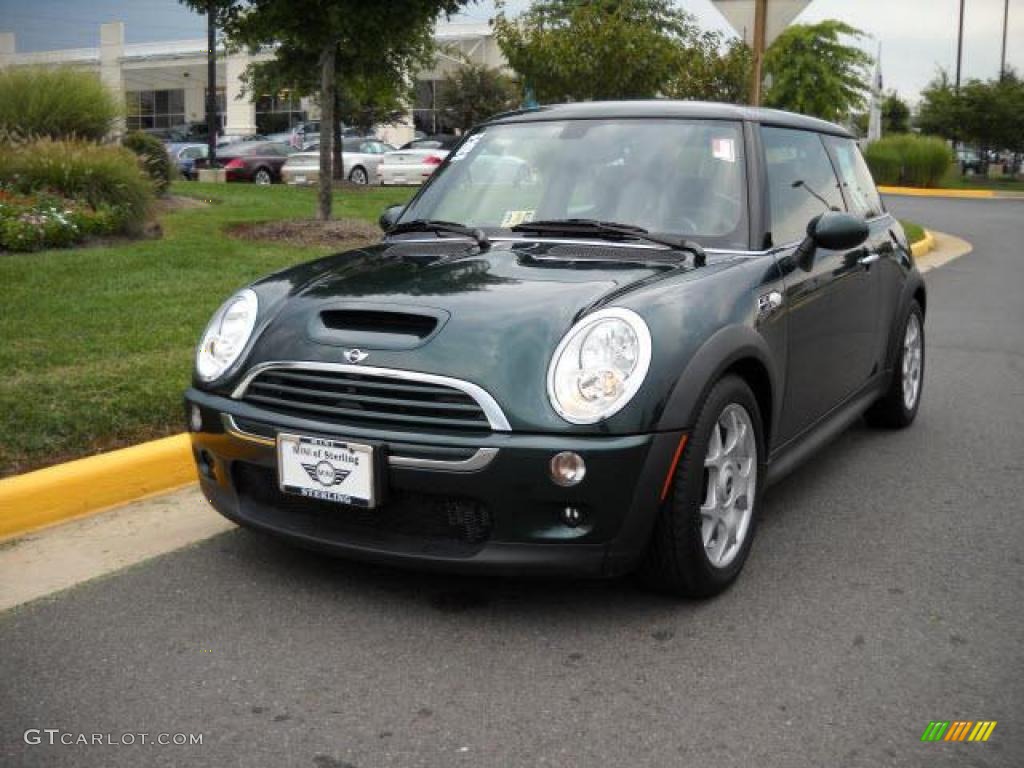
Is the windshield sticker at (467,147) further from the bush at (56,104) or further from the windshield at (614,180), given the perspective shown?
the bush at (56,104)

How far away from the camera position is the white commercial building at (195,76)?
49.2m

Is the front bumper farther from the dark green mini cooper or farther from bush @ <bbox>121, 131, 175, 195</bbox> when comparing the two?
bush @ <bbox>121, 131, 175, 195</bbox>

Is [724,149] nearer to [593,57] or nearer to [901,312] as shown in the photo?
[901,312]

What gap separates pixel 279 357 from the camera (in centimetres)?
347

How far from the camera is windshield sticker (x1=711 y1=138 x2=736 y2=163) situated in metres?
4.26

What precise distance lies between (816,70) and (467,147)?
1612 inches

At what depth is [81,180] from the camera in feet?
34.6

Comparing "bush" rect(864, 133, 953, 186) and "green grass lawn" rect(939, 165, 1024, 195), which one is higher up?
"bush" rect(864, 133, 953, 186)

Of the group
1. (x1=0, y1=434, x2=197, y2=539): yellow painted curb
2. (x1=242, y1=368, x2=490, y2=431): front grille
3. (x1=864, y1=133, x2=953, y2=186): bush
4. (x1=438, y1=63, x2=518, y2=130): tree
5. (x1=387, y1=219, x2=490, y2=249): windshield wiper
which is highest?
(x1=438, y1=63, x2=518, y2=130): tree

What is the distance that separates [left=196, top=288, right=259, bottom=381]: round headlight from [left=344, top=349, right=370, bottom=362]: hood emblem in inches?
17.8

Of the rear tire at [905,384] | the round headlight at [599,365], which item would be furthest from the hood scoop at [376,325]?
the rear tire at [905,384]

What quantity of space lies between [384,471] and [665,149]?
1832mm

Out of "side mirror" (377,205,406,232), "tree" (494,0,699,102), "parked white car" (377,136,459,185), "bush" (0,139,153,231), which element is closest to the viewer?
"side mirror" (377,205,406,232)

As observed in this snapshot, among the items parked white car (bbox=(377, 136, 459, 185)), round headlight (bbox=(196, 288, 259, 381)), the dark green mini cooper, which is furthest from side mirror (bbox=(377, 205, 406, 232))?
parked white car (bbox=(377, 136, 459, 185))
